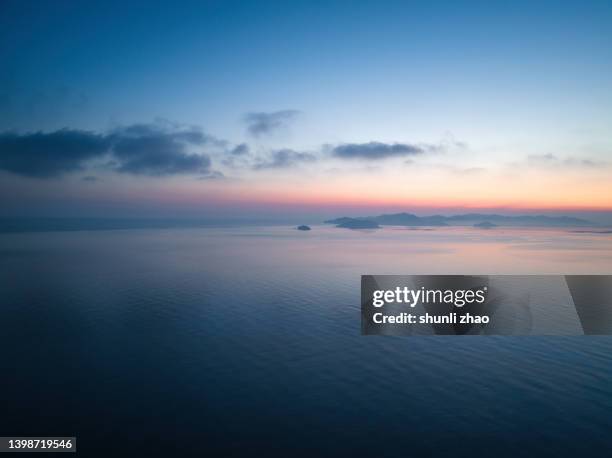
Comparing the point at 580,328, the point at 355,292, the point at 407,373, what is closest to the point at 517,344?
the point at 580,328

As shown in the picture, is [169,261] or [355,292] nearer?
[355,292]

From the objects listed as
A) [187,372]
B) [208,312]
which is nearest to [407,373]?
[187,372]

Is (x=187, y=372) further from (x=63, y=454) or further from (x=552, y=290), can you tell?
(x=552, y=290)

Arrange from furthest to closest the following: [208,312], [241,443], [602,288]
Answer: [602,288], [208,312], [241,443]

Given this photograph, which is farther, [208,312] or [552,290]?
[552,290]

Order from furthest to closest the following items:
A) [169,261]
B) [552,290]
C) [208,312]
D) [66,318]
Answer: [169,261], [552,290], [208,312], [66,318]

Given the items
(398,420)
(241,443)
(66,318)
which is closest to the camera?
(241,443)

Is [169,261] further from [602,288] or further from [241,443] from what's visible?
[602,288]

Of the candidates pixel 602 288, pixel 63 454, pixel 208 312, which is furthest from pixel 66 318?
pixel 602 288

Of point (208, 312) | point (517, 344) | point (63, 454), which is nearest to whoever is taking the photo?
point (63, 454)
